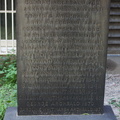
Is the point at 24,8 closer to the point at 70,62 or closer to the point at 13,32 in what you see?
the point at 70,62

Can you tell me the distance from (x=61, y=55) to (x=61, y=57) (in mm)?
23

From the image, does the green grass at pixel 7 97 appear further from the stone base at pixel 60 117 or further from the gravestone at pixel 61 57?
the gravestone at pixel 61 57

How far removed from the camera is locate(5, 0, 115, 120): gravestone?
3242 millimetres

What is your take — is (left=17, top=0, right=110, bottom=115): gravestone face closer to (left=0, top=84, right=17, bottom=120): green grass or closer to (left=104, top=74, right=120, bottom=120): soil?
(left=0, top=84, right=17, bottom=120): green grass

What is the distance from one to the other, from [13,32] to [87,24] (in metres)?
3.84

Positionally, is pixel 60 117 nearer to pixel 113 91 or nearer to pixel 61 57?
pixel 61 57

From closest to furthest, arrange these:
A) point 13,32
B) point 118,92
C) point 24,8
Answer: point 24,8 < point 118,92 < point 13,32

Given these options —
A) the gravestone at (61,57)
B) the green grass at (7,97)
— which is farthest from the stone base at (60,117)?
the green grass at (7,97)

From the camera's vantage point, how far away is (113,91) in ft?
18.4

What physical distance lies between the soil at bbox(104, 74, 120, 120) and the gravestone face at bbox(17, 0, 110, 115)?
44.5 inches

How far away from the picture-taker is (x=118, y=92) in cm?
555

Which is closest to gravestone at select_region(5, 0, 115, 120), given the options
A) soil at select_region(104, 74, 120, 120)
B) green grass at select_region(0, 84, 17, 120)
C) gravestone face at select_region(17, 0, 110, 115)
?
gravestone face at select_region(17, 0, 110, 115)

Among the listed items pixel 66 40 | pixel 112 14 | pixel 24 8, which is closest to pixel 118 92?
pixel 112 14

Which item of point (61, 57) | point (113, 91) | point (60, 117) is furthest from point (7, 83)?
point (61, 57)
